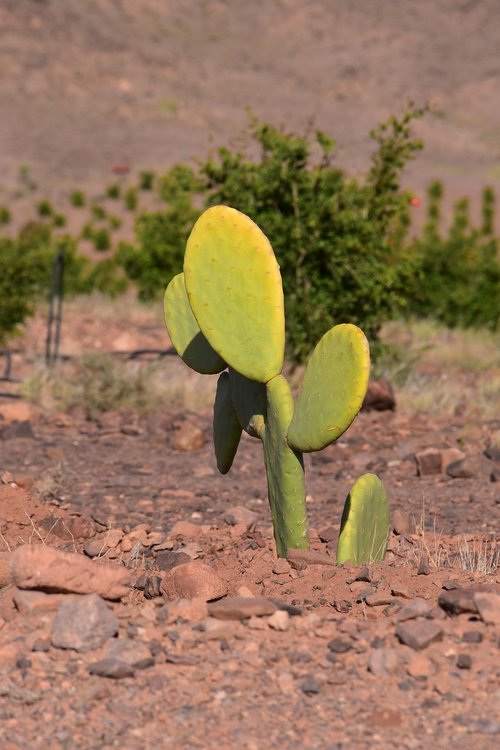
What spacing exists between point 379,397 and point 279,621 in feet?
19.0

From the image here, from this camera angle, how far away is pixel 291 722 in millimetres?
3379

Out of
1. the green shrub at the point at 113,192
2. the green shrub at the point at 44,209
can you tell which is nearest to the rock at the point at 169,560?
the green shrub at the point at 44,209

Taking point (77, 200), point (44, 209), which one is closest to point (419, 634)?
point (44, 209)

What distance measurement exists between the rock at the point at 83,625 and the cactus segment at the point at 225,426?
A: 177 cm

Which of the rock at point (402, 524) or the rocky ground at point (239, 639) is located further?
the rock at point (402, 524)

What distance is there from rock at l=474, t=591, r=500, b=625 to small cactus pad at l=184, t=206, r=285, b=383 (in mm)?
1367

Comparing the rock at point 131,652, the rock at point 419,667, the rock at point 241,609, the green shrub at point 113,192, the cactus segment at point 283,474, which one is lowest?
the rock at point 131,652

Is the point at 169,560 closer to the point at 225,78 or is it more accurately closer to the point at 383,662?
the point at 383,662

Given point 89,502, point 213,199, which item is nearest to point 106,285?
point 213,199

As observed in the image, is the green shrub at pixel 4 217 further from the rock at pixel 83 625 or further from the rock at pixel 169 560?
the rock at pixel 83 625

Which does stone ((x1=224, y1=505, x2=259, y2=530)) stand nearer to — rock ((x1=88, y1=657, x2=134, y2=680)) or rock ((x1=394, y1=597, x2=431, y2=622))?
rock ((x1=394, y1=597, x2=431, y2=622))

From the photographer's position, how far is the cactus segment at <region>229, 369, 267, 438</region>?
5043 mm

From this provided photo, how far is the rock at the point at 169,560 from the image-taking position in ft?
16.5

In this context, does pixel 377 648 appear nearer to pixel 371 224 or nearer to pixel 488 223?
pixel 371 224
